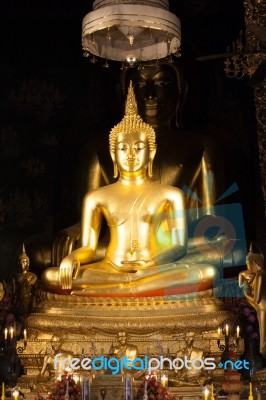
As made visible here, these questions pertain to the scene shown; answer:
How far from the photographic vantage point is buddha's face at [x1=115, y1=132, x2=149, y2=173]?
326 inches

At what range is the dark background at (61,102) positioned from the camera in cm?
925

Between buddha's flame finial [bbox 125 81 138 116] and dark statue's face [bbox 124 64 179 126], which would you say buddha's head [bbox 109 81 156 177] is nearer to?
buddha's flame finial [bbox 125 81 138 116]

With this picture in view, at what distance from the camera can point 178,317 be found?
7.49 m

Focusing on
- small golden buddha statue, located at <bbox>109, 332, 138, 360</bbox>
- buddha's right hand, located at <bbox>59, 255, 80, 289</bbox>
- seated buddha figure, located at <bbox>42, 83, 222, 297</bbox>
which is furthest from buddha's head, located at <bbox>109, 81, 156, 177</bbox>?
small golden buddha statue, located at <bbox>109, 332, 138, 360</bbox>

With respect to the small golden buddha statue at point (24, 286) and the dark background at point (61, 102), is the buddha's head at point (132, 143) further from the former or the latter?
the small golden buddha statue at point (24, 286)

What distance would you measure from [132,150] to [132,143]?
0.06m

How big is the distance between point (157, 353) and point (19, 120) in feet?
9.53

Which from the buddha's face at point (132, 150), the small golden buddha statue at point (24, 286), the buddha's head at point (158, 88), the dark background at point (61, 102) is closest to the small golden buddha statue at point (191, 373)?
the small golden buddha statue at point (24, 286)

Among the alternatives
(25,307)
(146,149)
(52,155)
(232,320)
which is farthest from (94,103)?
(232,320)

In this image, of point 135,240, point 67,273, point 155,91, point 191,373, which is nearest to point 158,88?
point 155,91

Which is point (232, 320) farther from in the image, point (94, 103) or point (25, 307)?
point (94, 103)

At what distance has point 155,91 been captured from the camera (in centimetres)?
902

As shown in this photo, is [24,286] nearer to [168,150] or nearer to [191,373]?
[191,373]

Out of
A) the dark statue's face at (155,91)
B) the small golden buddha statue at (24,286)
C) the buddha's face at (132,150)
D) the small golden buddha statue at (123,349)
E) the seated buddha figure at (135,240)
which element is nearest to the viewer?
the small golden buddha statue at (123,349)
